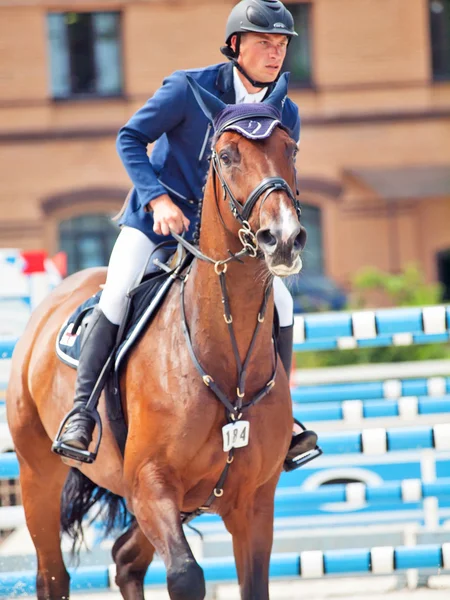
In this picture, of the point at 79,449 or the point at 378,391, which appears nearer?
the point at 79,449

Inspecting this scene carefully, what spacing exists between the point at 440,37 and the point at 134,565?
70.4ft

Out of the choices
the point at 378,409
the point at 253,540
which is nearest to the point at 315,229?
the point at 378,409

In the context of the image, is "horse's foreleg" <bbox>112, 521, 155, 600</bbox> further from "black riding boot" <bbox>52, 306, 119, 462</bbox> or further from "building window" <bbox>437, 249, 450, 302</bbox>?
"building window" <bbox>437, 249, 450, 302</bbox>

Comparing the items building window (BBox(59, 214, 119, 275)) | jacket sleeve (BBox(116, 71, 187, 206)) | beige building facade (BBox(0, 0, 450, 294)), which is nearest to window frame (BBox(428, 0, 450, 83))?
beige building facade (BBox(0, 0, 450, 294))

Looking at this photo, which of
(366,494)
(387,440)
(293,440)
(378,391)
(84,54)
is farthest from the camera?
(84,54)

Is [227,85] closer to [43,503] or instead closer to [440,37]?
[43,503]

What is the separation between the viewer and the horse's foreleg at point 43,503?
5.66 m

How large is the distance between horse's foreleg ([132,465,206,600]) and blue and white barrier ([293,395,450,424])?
6.44 ft

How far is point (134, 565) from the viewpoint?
5316 mm

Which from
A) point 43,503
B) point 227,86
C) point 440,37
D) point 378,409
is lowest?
point 43,503

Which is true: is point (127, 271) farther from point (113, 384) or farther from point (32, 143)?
point (32, 143)

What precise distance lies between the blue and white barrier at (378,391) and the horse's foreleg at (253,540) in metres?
2.32

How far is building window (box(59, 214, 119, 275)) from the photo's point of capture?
23.8 m

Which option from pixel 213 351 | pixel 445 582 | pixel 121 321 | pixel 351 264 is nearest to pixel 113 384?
pixel 121 321
